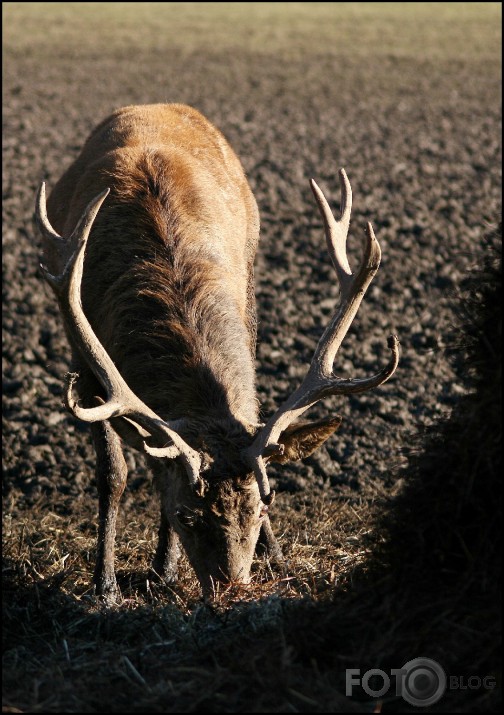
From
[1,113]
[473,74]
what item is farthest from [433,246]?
[473,74]

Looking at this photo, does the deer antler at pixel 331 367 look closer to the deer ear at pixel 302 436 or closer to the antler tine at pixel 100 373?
the deer ear at pixel 302 436

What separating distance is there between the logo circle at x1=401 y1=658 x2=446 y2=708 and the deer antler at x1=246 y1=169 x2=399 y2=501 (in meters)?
1.25

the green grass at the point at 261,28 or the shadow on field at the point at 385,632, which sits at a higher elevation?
the green grass at the point at 261,28

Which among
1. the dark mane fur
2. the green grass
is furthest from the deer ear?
the green grass

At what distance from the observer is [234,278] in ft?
21.0

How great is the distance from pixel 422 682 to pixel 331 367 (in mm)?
1939

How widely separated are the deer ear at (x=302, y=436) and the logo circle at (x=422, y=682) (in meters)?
1.51

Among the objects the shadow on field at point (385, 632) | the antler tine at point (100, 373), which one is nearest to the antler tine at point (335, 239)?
the shadow on field at point (385, 632)

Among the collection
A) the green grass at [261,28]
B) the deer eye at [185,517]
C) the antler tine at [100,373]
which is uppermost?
the green grass at [261,28]

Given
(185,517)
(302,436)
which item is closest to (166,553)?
(185,517)

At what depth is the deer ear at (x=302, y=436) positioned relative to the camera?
529cm

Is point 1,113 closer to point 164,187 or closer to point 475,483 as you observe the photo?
point 164,187

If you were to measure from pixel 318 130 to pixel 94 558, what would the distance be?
13.3 m

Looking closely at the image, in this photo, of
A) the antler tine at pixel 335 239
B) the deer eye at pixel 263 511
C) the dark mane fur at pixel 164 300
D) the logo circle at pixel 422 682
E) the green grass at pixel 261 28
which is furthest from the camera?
the green grass at pixel 261 28
